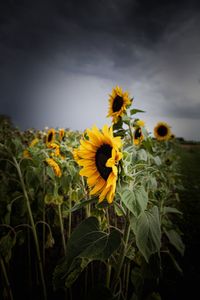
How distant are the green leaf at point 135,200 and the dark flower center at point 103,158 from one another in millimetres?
170

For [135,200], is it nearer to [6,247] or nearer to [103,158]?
[103,158]

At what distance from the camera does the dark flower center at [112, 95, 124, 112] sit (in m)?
1.99

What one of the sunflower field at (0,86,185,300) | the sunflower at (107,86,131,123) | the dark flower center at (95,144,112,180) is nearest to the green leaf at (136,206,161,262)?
the sunflower field at (0,86,185,300)

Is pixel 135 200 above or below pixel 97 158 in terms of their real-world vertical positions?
below

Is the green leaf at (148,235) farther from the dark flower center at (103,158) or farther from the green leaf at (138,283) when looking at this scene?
the green leaf at (138,283)

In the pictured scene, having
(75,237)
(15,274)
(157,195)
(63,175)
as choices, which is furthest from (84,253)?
(15,274)

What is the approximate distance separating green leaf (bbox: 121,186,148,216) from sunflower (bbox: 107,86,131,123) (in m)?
1.08

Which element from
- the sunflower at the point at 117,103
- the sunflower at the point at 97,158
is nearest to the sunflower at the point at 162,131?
the sunflower at the point at 117,103

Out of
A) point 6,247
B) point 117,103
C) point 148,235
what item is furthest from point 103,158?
point 6,247

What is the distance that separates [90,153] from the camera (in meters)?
1.21

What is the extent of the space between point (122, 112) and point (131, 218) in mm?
1139

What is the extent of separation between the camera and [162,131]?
4.45 m

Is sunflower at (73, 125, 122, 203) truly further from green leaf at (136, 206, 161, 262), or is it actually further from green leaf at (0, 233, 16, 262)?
green leaf at (0, 233, 16, 262)

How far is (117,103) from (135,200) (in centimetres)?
132
